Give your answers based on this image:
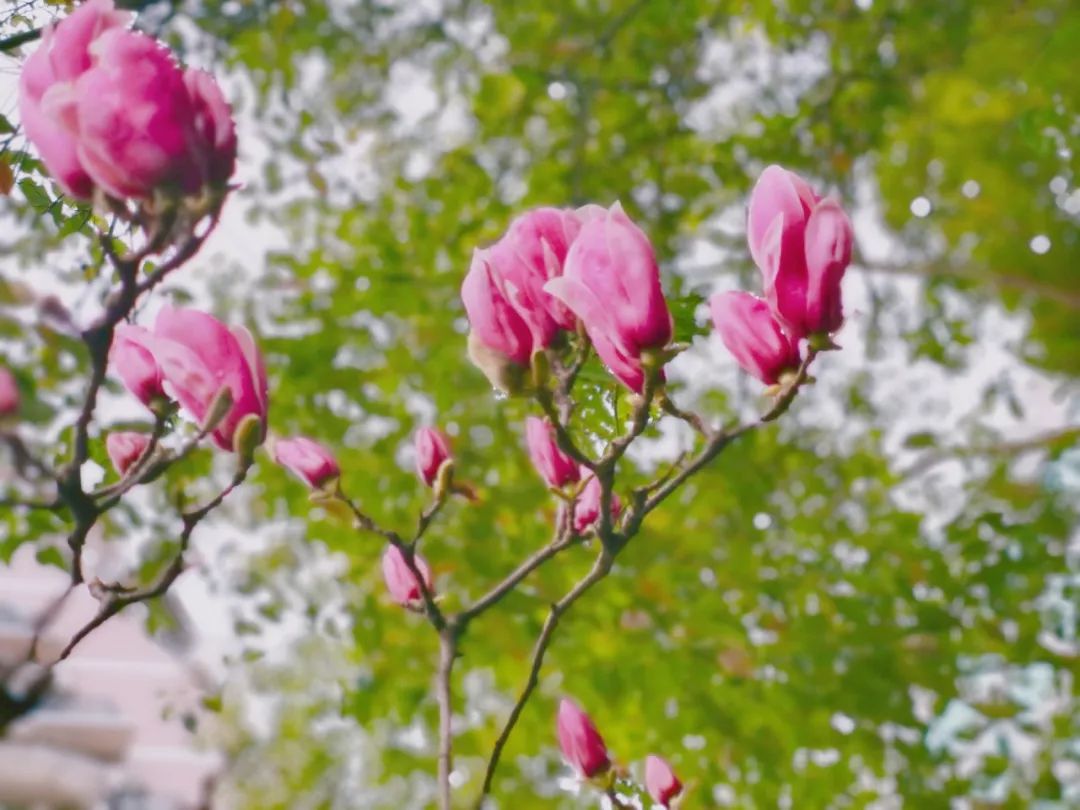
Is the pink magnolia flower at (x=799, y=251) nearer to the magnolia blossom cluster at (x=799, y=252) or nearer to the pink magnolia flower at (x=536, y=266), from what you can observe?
the magnolia blossom cluster at (x=799, y=252)

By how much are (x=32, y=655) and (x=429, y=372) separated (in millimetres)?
2049

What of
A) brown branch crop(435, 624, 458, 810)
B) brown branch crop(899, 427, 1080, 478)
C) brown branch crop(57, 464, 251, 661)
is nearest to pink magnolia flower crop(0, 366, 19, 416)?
brown branch crop(57, 464, 251, 661)

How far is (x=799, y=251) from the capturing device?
26.6 inches

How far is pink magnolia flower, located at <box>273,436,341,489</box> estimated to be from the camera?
0.94 meters

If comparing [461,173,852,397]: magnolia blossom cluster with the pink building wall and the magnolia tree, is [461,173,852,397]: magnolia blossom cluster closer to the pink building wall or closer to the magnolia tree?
the magnolia tree

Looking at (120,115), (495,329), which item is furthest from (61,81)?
(495,329)

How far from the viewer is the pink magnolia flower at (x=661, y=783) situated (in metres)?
0.91

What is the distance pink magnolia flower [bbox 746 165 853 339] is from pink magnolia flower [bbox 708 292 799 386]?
0.12 feet

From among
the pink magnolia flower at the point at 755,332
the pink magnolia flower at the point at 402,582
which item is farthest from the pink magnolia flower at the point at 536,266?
the pink magnolia flower at the point at 402,582

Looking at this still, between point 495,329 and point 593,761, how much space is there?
0.46 m

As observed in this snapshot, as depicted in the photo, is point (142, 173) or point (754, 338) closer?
point (142, 173)

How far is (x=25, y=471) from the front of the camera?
647 mm

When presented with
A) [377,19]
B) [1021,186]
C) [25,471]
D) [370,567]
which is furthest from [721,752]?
[1021,186]

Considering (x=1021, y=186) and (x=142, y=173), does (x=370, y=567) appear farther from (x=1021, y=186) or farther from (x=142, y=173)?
(x=1021, y=186)
